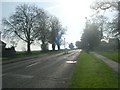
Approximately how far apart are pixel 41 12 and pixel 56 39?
40.3 metres

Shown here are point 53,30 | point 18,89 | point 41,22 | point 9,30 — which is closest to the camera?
point 18,89

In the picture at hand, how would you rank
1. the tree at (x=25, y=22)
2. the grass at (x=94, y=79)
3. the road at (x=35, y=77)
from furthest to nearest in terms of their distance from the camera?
the tree at (x=25, y=22) < the road at (x=35, y=77) < the grass at (x=94, y=79)

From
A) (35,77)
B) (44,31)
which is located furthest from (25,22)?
(35,77)

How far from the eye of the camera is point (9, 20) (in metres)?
73.8

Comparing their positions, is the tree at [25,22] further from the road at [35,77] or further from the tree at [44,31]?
the road at [35,77]

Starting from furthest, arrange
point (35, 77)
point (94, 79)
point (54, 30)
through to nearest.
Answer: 1. point (54, 30)
2. point (35, 77)
3. point (94, 79)

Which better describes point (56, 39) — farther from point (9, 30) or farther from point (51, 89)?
point (51, 89)

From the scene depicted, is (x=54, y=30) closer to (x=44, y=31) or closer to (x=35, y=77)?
(x=44, y=31)

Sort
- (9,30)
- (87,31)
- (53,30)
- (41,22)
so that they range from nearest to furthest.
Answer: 1. (9,30)
2. (41,22)
3. (87,31)
4. (53,30)

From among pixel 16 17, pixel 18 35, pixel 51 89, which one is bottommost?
pixel 51 89

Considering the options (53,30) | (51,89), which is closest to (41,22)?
(53,30)

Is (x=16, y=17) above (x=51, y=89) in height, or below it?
above

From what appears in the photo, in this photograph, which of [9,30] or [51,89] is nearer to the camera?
[51,89]

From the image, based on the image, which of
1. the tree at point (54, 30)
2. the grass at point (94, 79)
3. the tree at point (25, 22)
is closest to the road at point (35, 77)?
the grass at point (94, 79)
